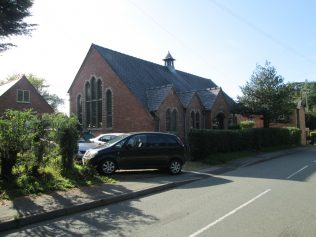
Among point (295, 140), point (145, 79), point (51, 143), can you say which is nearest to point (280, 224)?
point (51, 143)

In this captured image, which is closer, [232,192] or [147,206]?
[147,206]

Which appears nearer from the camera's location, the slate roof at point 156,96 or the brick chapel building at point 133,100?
the slate roof at point 156,96

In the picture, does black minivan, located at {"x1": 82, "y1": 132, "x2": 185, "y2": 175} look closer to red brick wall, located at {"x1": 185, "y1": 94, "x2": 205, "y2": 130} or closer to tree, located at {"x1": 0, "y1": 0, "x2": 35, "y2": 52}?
tree, located at {"x1": 0, "y1": 0, "x2": 35, "y2": 52}

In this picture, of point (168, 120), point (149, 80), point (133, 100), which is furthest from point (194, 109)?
point (133, 100)

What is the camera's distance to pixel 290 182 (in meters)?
13.8

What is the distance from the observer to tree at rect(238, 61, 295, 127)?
1330 inches

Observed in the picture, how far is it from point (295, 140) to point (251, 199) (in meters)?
32.7

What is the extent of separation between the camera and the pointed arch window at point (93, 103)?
33.5m

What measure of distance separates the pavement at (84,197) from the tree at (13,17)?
15.3 feet

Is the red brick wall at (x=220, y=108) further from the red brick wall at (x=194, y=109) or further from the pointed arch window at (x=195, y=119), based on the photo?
the pointed arch window at (x=195, y=119)

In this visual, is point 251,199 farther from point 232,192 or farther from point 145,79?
point 145,79

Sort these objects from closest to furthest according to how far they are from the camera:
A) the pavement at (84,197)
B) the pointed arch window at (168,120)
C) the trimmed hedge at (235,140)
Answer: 1. the pavement at (84,197)
2. the trimmed hedge at (235,140)
3. the pointed arch window at (168,120)

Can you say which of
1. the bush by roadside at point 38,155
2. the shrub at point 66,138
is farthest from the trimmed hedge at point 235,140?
the shrub at point 66,138

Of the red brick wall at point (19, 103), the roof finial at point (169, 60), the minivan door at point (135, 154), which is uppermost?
the roof finial at point (169, 60)
